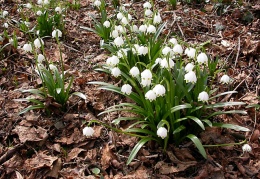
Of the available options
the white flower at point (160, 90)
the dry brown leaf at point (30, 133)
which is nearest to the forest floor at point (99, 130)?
the dry brown leaf at point (30, 133)

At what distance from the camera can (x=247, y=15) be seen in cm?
423

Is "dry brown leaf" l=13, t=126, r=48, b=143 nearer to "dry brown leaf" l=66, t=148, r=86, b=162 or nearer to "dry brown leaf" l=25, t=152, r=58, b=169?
"dry brown leaf" l=25, t=152, r=58, b=169

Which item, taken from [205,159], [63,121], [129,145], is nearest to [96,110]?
[63,121]

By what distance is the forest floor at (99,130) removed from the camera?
254 cm

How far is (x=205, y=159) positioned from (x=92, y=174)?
0.88 metres

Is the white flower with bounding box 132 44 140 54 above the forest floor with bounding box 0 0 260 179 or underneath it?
above

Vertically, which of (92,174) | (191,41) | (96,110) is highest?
(191,41)

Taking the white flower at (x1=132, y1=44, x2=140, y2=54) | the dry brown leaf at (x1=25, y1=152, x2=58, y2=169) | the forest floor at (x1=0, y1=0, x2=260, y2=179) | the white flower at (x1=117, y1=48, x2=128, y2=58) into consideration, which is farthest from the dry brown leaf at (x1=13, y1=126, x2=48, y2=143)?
the white flower at (x1=132, y1=44, x2=140, y2=54)

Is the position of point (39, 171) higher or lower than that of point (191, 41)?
lower

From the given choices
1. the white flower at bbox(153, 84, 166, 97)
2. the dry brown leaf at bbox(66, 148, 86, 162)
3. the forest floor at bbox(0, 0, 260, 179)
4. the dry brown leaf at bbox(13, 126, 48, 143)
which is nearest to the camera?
the white flower at bbox(153, 84, 166, 97)

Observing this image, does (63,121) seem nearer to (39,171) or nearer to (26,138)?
(26,138)

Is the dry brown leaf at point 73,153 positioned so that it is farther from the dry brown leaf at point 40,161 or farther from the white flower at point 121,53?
the white flower at point 121,53

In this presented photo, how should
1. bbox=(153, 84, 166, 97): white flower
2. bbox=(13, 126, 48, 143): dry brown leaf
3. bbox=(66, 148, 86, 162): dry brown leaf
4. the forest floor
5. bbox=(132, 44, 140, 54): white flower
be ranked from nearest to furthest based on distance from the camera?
1. bbox=(153, 84, 166, 97): white flower
2. the forest floor
3. bbox=(66, 148, 86, 162): dry brown leaf
4. bbox=(13, 126, 48, 143): dry brown leaf
5. bbox=(132, 44, 140, 54): white flower

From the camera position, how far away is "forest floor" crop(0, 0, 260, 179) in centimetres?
254
